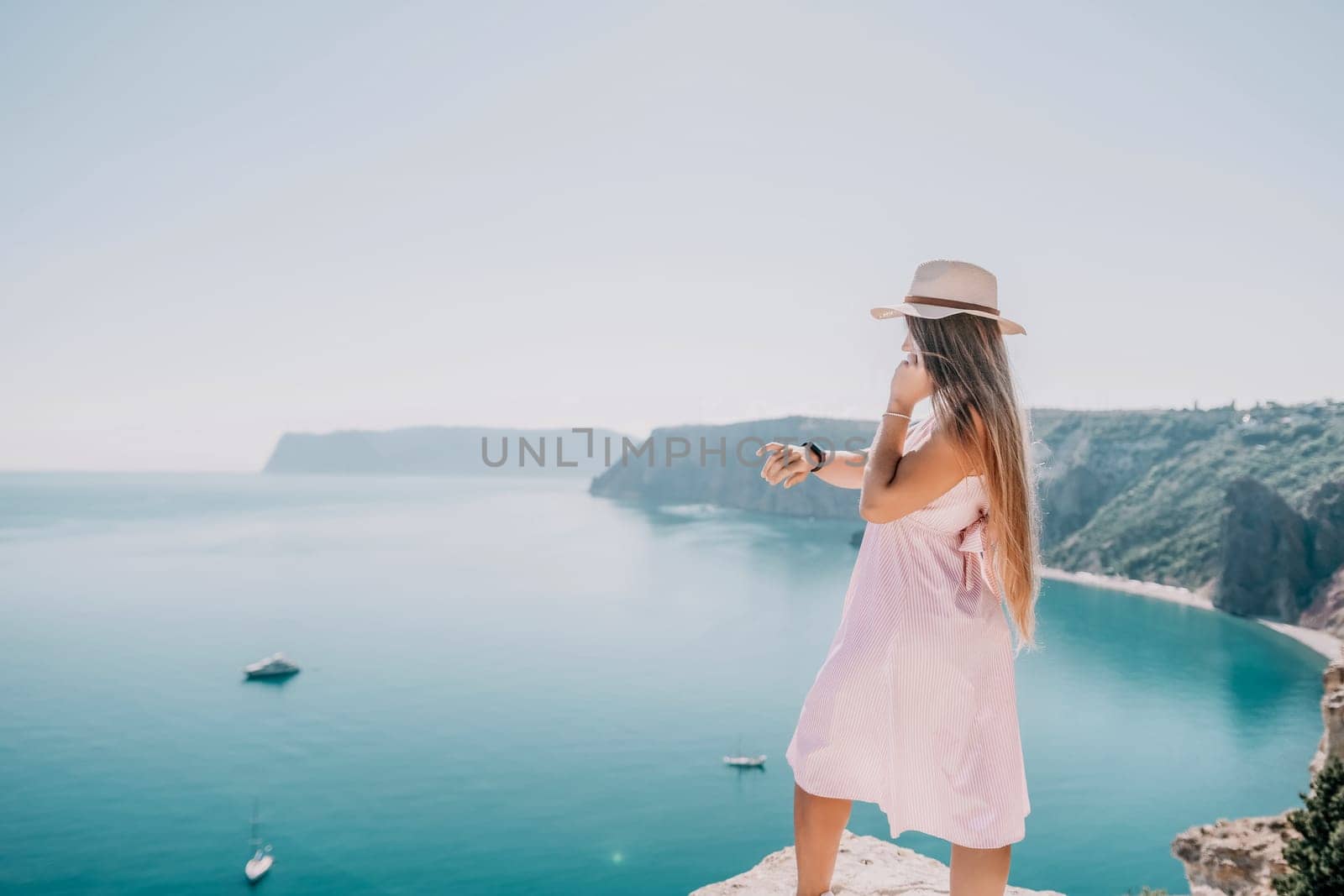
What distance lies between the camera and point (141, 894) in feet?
87.1

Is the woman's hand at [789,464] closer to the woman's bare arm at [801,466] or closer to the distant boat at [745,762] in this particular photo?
the woman's bare arm at [801,466]

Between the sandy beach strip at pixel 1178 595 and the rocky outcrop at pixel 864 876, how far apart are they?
5605 centimetres

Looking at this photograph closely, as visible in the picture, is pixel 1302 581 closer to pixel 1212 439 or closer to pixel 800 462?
pixel 1212 439

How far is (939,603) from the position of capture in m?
2.20

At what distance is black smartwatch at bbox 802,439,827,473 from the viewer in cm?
227

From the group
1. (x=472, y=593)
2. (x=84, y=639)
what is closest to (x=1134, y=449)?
(x=472, y=593)

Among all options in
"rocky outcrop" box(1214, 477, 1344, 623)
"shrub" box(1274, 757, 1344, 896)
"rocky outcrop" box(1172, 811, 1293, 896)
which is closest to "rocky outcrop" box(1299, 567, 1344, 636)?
"rocky outcrop" box(1214, 477, 1344, 623)

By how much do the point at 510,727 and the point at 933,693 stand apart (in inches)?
1638

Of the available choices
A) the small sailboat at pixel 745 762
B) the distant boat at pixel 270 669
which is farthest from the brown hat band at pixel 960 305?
the distant boat at pixel 270 669

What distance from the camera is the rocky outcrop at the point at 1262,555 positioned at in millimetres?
66375

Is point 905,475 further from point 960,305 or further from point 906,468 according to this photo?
point 960,305

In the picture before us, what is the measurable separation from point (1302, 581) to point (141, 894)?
80.5 meters

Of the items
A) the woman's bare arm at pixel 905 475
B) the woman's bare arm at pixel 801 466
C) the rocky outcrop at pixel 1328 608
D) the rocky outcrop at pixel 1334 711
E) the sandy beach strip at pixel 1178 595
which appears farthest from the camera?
the rocky outcrop at pixel 1328 608

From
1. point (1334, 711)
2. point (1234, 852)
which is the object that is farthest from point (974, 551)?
point (1334, 711)
